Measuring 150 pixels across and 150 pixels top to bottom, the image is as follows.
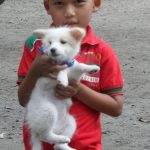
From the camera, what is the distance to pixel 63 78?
2480mm

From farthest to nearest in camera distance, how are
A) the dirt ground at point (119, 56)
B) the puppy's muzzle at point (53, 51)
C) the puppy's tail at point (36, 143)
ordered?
the dirt ground at point (119, 56), the puppy's tail at point (36, 143), the puppy's muzzle at point (53, 51)

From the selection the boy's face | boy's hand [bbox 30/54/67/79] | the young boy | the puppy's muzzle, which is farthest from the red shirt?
the puppy's muzzle

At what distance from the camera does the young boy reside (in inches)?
108

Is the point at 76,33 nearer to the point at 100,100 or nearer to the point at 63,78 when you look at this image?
the point at 63,78

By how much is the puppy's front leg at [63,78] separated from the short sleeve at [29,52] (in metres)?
0.39

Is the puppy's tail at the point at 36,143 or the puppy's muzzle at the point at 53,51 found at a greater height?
the puppy's muzzle at the point at 53,51

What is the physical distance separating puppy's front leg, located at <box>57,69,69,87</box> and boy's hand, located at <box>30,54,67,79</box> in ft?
0.07

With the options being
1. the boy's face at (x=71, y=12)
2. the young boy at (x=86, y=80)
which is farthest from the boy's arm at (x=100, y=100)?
the boy's face at (x=71, y=12)

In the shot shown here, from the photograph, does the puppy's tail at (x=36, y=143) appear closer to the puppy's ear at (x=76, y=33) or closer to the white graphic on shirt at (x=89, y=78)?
the white graphic on shirt at (x=89, y=78)

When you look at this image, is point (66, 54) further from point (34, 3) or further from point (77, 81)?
point (34, 3)

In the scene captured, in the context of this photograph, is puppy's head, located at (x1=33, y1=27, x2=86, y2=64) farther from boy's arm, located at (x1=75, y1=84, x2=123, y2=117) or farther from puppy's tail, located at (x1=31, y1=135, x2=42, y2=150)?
puppy's tail, located at (x1=31, y1=135, x2=42, y2=150)

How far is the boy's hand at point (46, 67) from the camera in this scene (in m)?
2.54

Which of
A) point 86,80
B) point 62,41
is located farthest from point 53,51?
point 86,80

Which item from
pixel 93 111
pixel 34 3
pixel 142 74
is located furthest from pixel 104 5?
pixel 93 111
